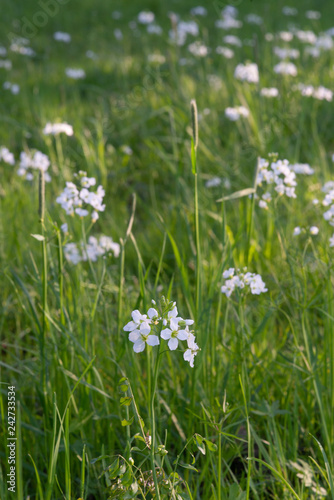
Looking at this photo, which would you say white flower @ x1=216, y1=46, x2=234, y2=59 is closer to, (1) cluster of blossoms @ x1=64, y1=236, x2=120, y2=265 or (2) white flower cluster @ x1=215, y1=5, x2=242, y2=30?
(2) white flower cluster @ x1=215, y1=5, x2=242, y2=30

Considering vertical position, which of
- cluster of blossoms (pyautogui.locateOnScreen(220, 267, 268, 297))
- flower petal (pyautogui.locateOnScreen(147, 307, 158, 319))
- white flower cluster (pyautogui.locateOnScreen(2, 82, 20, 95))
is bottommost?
flower petal (pyautogui.locateOnScreen(147, 307, 158, 319))

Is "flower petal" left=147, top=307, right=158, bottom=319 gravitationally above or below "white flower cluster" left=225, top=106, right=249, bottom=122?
below

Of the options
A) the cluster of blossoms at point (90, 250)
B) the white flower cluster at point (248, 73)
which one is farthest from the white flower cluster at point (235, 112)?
the cluster of blossoms at point (90, 250)

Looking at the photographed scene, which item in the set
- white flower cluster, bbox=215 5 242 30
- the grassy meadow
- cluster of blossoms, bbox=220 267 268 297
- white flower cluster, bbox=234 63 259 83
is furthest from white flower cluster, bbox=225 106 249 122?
white flower cluster, bbox=215 5 242 30

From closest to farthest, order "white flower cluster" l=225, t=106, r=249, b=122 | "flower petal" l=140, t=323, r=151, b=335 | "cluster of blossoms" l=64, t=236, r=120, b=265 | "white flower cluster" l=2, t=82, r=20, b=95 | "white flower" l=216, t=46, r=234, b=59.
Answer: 1. "flower petal" l=140, t=323, r=151, b=335
2. "cluster of blossoms" l=64, t=236, r=120, b=265
3. "white flower cluster" l=225, t=106, r=249, b=122
4. "white flower cluster" l=2, t=82, r=20, b=95
5. "white flower" l=216, t=46, r=234, b=59

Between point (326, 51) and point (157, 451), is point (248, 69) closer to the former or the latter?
point (326, 51)

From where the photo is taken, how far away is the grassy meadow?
141 cm

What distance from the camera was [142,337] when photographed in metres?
1.06

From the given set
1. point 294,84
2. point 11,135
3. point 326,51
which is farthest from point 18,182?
point 326,51

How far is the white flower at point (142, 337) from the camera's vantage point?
1.01 m

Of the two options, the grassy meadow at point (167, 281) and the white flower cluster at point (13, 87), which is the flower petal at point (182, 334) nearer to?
the grassy meadow at point (167, 281)

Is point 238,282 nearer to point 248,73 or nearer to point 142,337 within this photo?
point 142,337

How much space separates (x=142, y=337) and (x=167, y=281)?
1.48 meters

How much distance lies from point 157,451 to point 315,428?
0.81 metres
